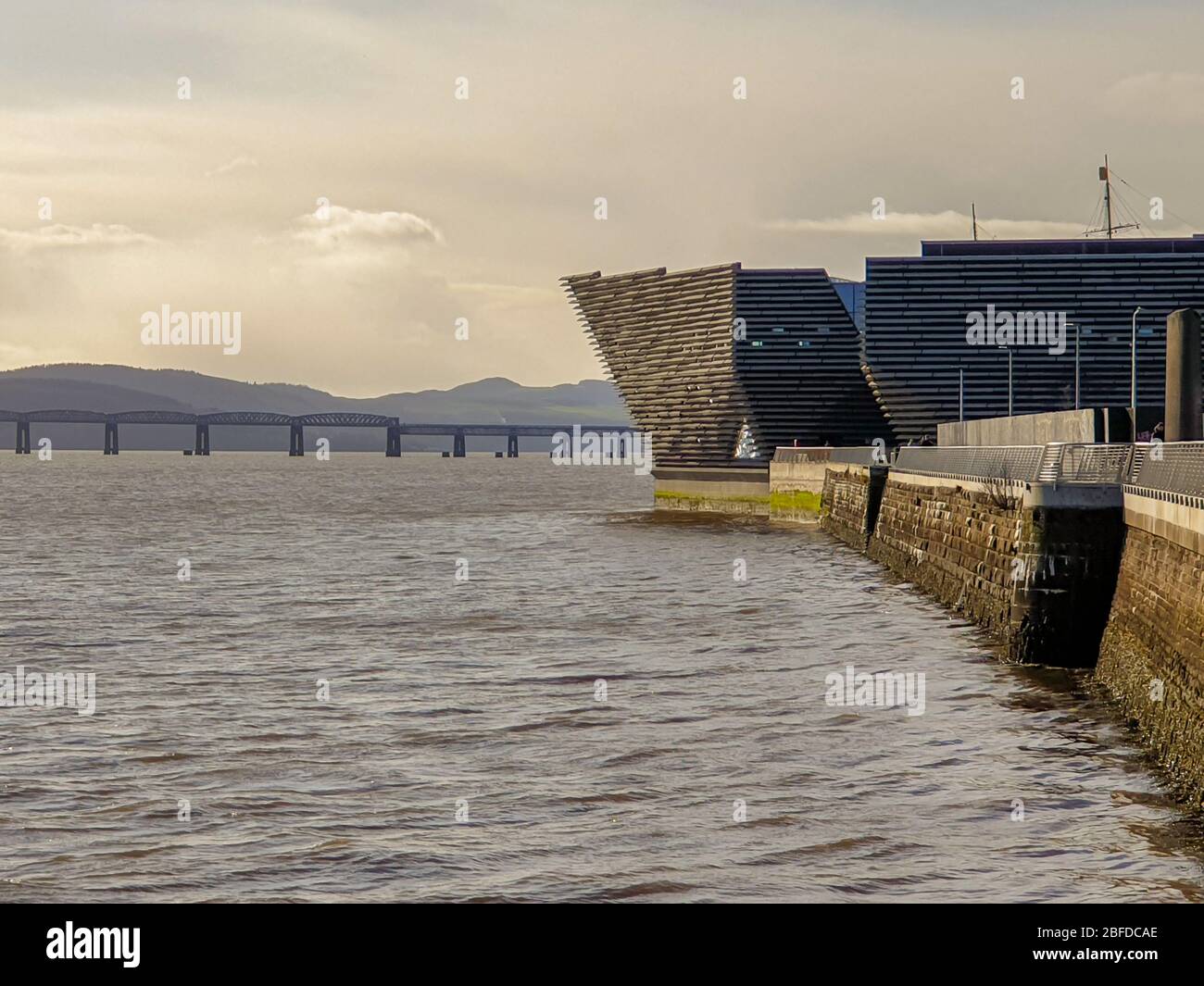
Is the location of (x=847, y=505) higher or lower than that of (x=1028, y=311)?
lower

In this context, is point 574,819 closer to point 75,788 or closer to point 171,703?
point 75,788

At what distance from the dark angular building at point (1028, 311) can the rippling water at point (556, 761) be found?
7902 centimetres

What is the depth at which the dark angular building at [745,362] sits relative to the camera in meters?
118

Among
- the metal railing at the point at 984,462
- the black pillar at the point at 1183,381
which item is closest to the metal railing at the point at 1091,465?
the metal railing at the point at 984,462

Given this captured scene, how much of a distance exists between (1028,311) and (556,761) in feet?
355

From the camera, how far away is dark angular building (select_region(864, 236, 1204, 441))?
117 metres

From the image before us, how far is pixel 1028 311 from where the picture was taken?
120 m

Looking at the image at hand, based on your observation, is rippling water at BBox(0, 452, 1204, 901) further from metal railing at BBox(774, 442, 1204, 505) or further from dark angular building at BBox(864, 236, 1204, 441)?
dark angular building at BBox(864, 236, 1204, 441)

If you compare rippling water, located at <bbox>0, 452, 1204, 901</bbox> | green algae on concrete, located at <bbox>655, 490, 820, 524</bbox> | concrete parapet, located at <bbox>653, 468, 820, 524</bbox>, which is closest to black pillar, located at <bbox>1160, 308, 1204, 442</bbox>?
rippling water, located at <bbox>0, 452, 1204, 901</bbox>

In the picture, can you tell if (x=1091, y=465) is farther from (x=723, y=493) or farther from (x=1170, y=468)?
(x=723, y=493)

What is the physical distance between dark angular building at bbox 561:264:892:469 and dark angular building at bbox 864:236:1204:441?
12.4ft

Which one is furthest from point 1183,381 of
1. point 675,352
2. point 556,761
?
point 675,352
